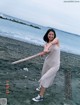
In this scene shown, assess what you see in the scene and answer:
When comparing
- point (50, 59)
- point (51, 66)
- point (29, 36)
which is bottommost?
point (29, 36)

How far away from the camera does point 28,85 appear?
39.9ft

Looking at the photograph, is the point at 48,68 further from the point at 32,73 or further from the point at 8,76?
the point at 32,73

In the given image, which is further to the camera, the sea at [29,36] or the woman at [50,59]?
the sea at [29,36]

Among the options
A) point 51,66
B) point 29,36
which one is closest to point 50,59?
point 51,66

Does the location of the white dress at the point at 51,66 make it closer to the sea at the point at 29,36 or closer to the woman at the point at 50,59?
the woman at the point at 50,59

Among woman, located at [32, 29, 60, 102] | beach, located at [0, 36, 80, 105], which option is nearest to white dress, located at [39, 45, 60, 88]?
woman, located at [32, 29, 60, 102]

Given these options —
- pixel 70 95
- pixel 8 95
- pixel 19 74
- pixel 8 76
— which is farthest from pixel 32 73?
pixel 8 95

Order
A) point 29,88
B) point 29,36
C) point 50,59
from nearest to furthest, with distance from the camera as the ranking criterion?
point 50,59 → point 29,88 → point 29,36

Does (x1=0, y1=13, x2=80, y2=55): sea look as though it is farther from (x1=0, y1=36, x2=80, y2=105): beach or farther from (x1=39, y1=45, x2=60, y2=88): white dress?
(x1=39, y1=45, x2=60, y2=88): white dress

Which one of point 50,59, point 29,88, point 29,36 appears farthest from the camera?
point 29,36

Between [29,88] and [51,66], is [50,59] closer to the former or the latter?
[51,66]

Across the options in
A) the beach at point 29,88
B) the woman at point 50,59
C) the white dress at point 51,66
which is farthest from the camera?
the beach at point 29,88

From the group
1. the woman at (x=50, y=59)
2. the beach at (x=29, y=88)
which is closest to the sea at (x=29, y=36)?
the beach at (x=29, y=88)

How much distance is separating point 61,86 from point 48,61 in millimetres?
3456
